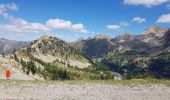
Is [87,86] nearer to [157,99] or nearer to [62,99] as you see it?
[62,99]

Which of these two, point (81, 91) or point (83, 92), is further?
point (81, 91)

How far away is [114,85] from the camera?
48.2m

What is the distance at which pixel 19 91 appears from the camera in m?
42.0

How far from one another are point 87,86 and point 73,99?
807 centimetres

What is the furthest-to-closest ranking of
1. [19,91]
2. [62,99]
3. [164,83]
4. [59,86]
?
[164,83]
[59,86]
[19,91]
[62,99]

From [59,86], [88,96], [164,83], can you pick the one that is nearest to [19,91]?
[59,86]

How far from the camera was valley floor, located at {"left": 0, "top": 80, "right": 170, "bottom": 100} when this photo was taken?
39969mm

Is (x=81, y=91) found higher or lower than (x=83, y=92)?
higher

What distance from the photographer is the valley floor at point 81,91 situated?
3997 centimetres

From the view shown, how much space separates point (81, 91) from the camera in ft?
142

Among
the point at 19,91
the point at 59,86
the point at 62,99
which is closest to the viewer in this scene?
the point at 62,99

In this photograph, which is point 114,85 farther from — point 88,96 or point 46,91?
point 46,91

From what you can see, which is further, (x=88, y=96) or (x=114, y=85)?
(x=114, y=85)

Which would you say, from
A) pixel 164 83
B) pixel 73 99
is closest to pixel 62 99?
pixel 73 99
